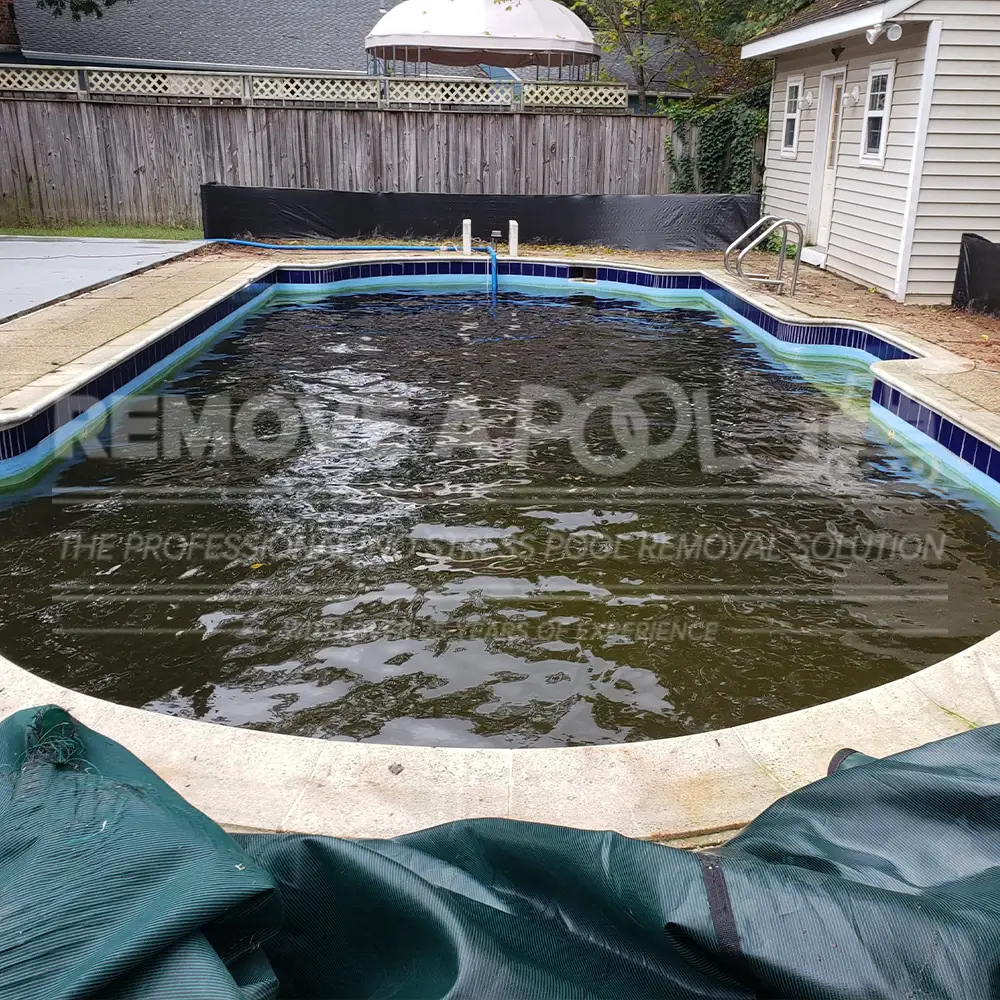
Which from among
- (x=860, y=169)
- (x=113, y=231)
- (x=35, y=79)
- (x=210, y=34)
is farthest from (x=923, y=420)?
(x=210, y=34)

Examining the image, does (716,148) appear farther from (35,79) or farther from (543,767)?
(543,767)

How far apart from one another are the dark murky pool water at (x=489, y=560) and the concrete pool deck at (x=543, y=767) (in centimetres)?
39

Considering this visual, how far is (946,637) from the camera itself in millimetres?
3602

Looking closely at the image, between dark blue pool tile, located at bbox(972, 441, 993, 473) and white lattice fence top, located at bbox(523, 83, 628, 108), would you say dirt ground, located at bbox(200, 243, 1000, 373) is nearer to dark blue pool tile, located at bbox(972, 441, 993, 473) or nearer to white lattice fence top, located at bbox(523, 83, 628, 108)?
dark blue pool tile, located at bbox(972, 441, 993, 473)

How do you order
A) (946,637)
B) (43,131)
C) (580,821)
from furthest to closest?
(43,131), (946,637), (580,821)

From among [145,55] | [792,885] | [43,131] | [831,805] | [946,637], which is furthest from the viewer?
[145,55]

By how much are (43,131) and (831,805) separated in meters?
15.2

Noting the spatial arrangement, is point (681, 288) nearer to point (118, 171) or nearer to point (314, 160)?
point (314, 160)

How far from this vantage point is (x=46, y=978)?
42.6 inches

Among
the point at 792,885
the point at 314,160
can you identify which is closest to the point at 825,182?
the point at 314,160

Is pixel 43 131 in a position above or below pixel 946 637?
above

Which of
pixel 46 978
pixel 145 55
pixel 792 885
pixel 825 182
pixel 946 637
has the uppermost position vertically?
pixel 145 55

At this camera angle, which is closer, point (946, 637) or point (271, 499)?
point (946, 637)

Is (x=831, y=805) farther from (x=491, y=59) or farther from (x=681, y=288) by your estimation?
(x=491, y=59)
